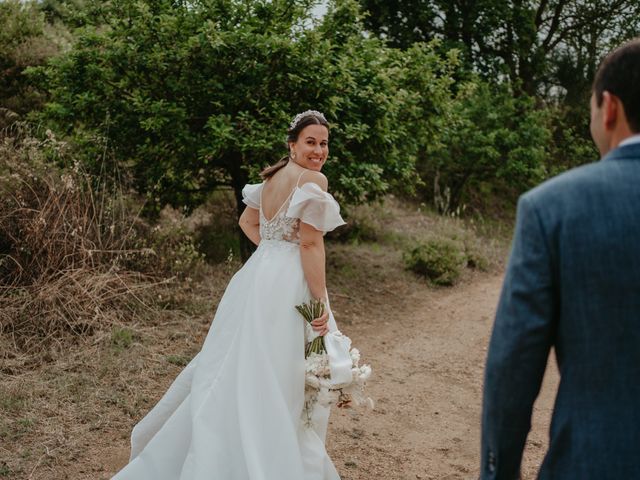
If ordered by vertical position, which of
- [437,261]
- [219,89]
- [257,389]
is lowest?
[437,261]

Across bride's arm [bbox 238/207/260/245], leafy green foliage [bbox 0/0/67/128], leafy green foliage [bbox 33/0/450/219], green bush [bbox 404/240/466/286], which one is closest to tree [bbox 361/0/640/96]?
green bush [bbox 404/240/466/286]

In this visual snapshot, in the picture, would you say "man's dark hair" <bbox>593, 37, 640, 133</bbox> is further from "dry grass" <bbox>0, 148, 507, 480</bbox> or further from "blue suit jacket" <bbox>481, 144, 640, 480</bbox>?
"dry grass" <bbox>0, 148, 507, 480</bbox>

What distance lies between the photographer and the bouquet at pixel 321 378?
375cm

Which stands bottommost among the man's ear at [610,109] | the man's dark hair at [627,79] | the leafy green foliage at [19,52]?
the man's ear at [610,109]

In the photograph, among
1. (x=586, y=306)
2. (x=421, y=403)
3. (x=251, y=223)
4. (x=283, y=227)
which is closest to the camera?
(x=586, y=306)

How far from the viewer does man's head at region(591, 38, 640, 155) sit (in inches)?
66.4

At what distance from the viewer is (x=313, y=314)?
379 cm

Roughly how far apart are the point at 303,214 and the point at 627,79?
2301 millimetres

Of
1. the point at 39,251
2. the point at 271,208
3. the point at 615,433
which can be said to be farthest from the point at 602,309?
the point at 39,251

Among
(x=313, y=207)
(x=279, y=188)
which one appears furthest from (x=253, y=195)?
(x=313, y=207)

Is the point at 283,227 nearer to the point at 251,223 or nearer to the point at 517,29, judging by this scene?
the point at 251,223

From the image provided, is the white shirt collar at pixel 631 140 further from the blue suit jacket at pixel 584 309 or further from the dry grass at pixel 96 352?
the dry grass at pixel 96 352

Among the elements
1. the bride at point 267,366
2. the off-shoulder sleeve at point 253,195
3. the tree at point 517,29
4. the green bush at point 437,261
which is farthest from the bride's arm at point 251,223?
the tree at point 517,29

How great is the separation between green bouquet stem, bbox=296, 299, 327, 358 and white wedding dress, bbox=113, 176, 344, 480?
0.19 feet
